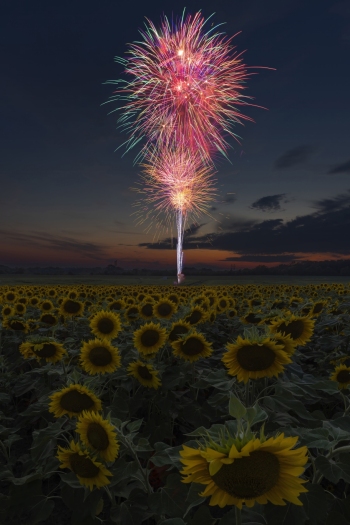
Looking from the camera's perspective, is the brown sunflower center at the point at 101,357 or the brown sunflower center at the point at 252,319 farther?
the brown sunflower center at the point at 252,319

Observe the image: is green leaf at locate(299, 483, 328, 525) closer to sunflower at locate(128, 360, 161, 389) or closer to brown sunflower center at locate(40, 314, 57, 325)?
sunflower at locate(128, 360, 161, 389)

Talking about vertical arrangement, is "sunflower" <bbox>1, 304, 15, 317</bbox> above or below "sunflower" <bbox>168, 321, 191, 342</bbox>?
below

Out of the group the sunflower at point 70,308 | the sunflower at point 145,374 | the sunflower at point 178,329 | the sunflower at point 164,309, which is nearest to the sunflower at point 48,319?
the sunflower at point 70,308

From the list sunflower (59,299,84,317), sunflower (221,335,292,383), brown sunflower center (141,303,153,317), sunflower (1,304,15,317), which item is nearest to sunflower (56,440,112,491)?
sunflower (221,335,292,383)

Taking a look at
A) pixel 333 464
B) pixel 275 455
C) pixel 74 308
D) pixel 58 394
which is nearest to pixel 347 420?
pixel 333 464

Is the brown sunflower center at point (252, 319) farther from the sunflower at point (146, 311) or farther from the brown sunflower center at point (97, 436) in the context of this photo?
the brown sunflower center at point (97, 436)

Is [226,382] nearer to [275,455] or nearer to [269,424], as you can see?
[269,424]

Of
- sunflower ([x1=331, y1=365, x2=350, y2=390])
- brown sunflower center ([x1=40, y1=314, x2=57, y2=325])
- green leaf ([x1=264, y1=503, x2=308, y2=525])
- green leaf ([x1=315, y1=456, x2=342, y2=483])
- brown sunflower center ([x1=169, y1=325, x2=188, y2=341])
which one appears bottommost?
green leaf ([x1=264, y1=503, x2=308, y2=525])
